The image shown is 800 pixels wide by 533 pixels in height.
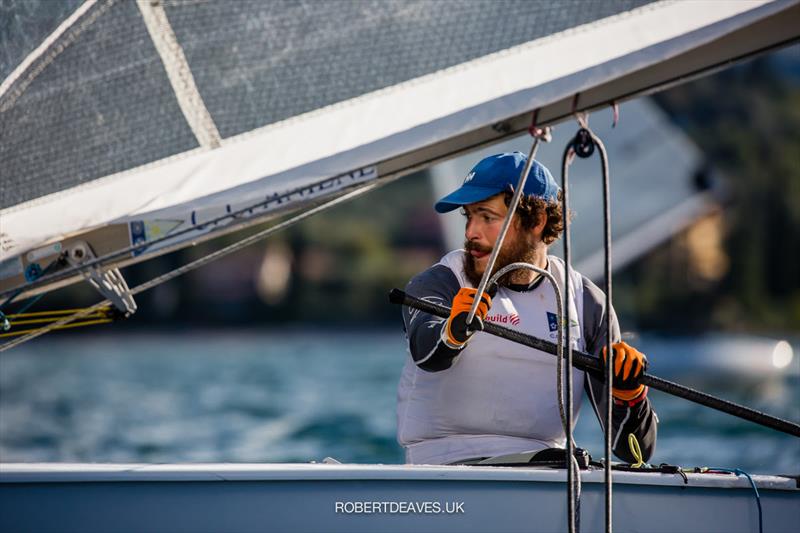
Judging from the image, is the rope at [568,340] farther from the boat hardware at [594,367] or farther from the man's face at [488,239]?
the man's face at [488,239]

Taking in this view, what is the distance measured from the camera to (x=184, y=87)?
2.94 metres

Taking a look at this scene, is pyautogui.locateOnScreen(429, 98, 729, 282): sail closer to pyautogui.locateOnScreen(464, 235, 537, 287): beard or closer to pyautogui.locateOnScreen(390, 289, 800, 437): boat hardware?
pyautogui.locateOnScreen(464, 235, 537, 287): beard

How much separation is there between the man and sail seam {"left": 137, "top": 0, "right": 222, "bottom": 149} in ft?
1.82

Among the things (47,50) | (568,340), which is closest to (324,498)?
(568,340)

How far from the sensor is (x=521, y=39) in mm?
2803

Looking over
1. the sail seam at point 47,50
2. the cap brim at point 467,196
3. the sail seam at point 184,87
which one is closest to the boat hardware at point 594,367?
the cap brim at point 467,196

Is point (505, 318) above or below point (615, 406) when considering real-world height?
above

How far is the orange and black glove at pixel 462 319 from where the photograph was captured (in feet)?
8.23

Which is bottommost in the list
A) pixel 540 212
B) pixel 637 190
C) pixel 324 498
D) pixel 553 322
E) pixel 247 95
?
pixel 324 498

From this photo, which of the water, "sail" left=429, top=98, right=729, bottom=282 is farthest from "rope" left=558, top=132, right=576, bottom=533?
"sail" left=429, top=98, right=729, bottom=282

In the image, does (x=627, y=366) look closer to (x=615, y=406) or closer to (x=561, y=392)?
(x=561, y=392)

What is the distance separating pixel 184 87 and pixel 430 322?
813mm

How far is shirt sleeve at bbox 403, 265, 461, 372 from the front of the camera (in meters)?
2.61

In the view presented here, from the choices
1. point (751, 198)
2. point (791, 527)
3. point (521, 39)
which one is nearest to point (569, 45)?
point (521, 39)
